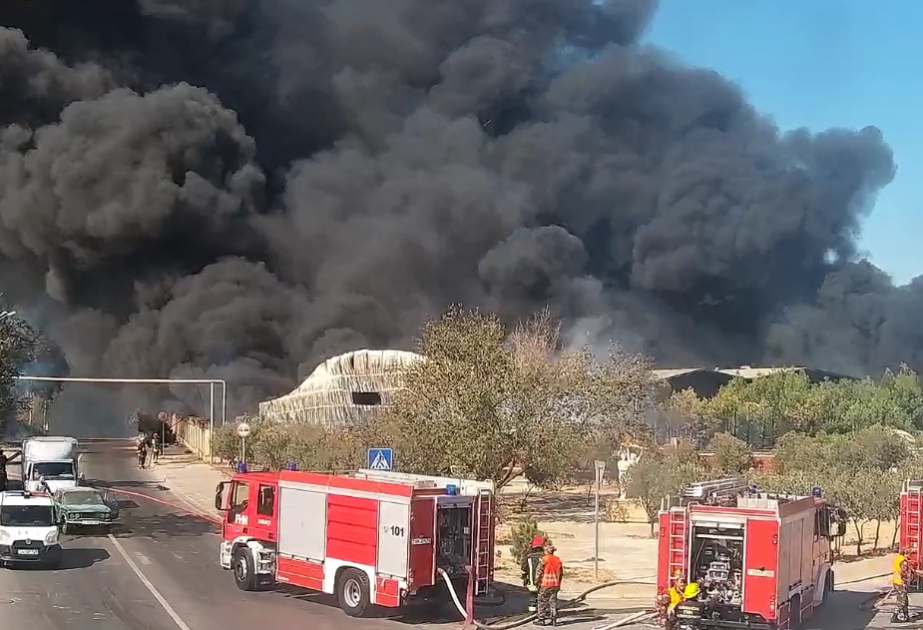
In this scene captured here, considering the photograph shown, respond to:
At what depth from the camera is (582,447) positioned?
30297 mm

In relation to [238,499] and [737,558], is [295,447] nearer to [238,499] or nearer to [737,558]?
[238,499]

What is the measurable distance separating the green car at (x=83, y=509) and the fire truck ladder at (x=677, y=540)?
15137 millimetres

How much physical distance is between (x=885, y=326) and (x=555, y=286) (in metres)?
29.8

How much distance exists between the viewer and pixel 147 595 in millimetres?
16781

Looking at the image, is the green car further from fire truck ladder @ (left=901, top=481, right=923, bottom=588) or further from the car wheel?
fire truck ladder @ (left=901, top=481, right=923, bottom=588)

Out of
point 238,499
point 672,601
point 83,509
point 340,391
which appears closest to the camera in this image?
point 672,601

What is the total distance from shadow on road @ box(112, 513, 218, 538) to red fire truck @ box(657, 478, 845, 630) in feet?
47.0

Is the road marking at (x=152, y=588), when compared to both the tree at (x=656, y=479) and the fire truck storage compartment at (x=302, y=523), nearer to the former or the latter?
the fire truck storage compartment at (x=302, y=523)

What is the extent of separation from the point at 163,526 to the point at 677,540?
16260 mm

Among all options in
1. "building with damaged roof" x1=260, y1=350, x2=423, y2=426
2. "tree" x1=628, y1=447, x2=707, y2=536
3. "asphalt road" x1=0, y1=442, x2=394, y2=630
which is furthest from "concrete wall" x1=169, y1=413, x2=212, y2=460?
"asphalt road" x1=0, y1=442, x2=394, y2=630

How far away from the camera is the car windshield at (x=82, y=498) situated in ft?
81.7

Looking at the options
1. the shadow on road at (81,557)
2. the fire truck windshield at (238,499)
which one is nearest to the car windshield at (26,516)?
the shadow on road at (81,557)

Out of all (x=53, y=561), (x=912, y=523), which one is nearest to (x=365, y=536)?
(x=53, y=561)

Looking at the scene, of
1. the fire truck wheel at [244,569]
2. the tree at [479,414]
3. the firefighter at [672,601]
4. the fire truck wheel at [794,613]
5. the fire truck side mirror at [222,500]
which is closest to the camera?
the firefighter at [672,601]
